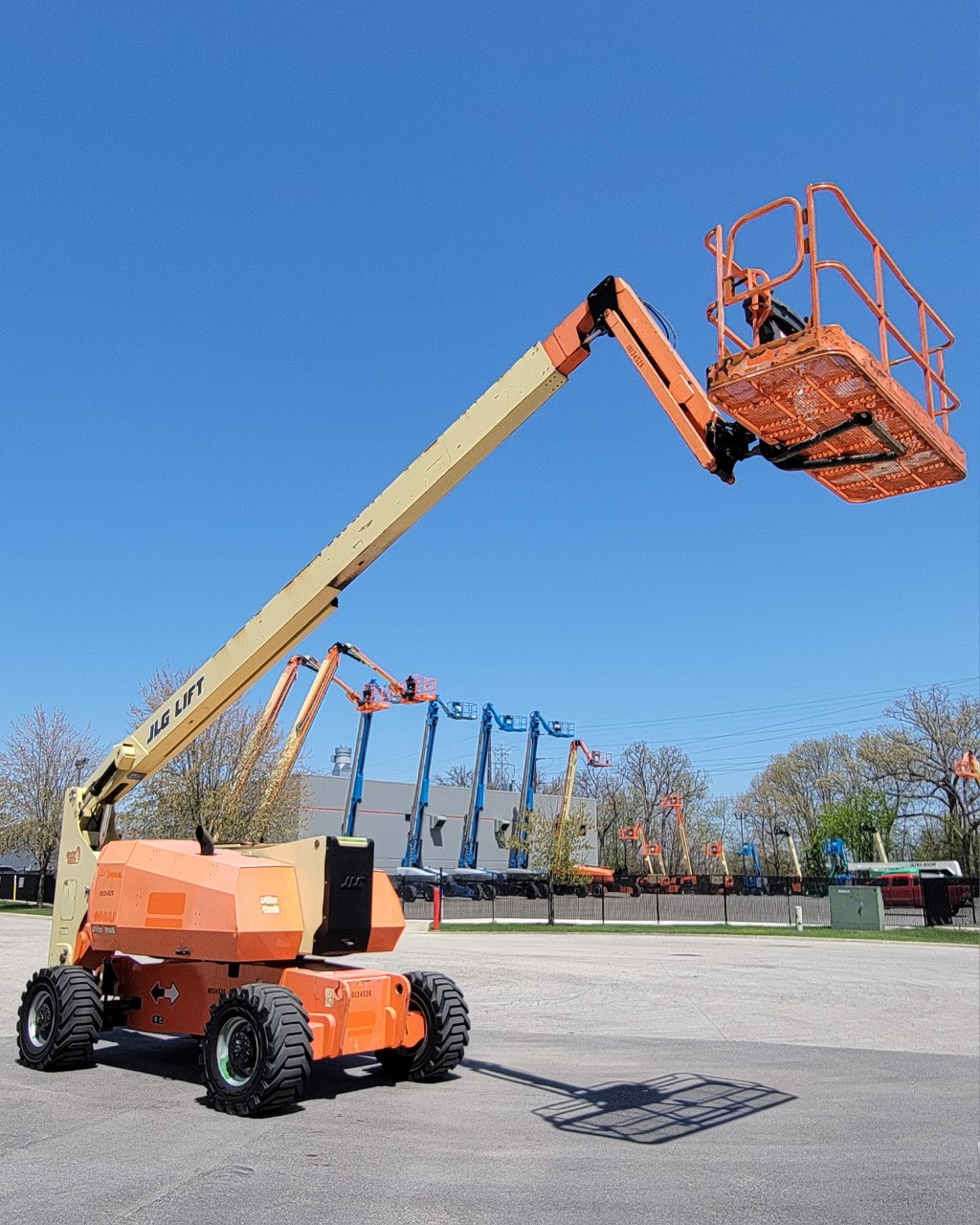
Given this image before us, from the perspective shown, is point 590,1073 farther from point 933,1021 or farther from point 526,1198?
point 933,1021

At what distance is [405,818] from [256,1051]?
221 ft

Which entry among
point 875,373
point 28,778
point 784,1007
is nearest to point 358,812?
point 28,778

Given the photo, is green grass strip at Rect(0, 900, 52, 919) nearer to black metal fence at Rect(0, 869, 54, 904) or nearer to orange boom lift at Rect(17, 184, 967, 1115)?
black metal fence at Rect(0, 869, 54, 904)

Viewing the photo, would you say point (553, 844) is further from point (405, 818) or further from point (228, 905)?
point (228, 905)

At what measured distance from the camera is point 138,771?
460 inches

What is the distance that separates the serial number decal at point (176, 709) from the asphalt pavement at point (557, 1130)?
3456 millimetres

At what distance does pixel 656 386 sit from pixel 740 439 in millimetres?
1113

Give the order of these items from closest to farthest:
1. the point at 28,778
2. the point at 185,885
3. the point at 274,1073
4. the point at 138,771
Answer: the point at 274,1073, the point at 185,885, the point at 138,771, the point at 28,778

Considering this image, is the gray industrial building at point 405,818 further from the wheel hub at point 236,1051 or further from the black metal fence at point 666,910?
the wheel hub at point 236,1051

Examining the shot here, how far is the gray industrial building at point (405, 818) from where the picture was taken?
7000 cm

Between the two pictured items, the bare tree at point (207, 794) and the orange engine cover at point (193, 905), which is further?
the bare tree at point (207, 794)

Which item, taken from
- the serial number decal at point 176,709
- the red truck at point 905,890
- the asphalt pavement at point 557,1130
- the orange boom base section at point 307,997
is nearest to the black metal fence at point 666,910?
the red truck at point 905,890

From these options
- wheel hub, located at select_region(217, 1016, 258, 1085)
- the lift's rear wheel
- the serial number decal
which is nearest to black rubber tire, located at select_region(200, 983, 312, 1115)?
wheel hub, located at select_region(217, 1016, 258, 1085)

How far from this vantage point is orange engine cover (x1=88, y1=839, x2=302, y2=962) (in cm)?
943
